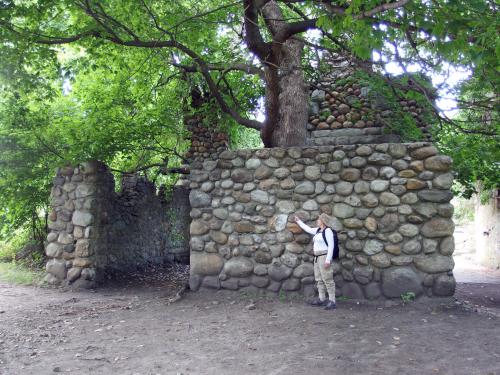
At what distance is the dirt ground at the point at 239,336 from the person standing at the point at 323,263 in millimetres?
258

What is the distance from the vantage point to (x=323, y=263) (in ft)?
19.4

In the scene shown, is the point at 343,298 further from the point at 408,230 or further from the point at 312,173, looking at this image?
the point at 312,173

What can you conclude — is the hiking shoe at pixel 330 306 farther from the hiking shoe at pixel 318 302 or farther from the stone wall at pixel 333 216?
the stone wall at pixel 333 216

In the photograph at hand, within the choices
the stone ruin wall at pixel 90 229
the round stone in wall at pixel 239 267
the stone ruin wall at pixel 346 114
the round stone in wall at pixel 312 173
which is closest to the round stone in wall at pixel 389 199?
the round stone in wall at pixel 312 173

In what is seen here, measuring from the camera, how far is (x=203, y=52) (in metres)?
9.28

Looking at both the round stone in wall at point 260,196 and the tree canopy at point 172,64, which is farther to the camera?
the round stone in wall at point 260,196

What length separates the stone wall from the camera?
596 cm

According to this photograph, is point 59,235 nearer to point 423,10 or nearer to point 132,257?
point 132,257

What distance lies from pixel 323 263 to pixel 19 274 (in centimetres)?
651

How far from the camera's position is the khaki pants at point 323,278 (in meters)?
5.89

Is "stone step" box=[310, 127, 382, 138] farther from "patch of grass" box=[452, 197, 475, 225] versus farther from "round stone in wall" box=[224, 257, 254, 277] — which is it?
"patch of grass" box=[452, 197, 475, 225]

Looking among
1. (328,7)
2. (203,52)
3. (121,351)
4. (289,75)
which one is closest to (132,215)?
(203,52)

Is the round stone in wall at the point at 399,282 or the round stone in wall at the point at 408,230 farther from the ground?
the round stone in wall at the point at 408,230

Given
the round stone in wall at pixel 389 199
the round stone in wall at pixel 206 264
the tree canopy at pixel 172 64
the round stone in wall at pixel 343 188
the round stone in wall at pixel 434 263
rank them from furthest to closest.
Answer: the round stone in wall at pixel 206 264
the round stone in wall at pixel 343 188
the round stone in wall at pixel 389 199
the round stone in wall at pixel 434 263
the tree canopy at pixel 172 64
